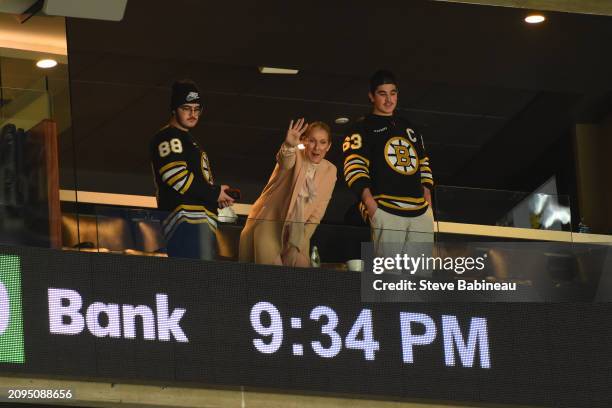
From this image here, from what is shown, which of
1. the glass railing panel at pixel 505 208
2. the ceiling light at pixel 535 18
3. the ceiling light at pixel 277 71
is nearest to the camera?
the glass railing panel at pixel 505 208

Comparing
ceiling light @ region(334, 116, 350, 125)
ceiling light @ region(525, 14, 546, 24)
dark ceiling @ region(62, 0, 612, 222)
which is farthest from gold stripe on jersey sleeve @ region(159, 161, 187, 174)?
ceiling light @ region(334, 116, 350, 125)

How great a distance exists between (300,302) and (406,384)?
2.66ft

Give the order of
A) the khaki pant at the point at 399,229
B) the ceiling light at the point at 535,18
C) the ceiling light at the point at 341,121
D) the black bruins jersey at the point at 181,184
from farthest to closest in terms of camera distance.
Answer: the ceiling light at the point at 341,121
the ceiling light at the point at 535,18
the khaki pant at the point at 399,229
the black bruins jersey at the point at 181,184

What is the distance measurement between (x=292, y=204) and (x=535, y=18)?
4077 millimetres

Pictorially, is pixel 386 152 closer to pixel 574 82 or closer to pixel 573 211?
pixel 574 82

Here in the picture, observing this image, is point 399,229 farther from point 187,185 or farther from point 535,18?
point 535,18

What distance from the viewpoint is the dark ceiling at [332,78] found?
1342 centimetres

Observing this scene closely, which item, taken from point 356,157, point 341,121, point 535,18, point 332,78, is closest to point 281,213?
point 356,157

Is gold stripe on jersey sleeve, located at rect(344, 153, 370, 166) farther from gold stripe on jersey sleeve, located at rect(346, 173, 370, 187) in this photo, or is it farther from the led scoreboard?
the led scoreboard

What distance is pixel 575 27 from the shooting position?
13875mm

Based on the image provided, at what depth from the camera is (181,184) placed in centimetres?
997

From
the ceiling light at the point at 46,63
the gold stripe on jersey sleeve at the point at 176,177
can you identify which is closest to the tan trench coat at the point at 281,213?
the gold stripe on jersey sleeve at the point at 176,177

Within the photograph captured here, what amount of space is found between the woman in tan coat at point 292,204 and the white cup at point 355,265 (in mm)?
264

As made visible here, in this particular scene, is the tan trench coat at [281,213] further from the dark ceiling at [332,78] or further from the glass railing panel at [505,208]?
the dark ceiling at [332,78]
